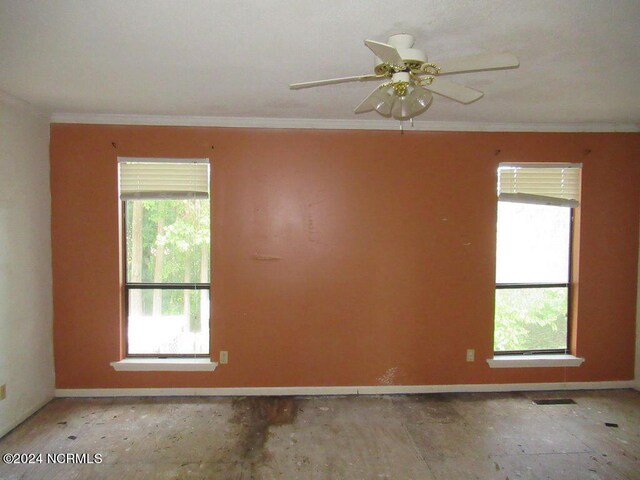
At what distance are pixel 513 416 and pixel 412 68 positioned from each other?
2968 millimetres

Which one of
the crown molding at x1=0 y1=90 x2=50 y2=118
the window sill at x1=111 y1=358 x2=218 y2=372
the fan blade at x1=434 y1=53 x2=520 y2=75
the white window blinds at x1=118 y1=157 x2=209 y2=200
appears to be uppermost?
the crown molding at x1=0 y1=90 x2=50 y2=118

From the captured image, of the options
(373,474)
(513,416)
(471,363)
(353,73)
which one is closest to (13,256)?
(353,73)

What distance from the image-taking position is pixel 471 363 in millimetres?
3248

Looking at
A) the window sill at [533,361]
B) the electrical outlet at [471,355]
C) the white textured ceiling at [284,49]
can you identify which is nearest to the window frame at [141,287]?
the white textured ceiling at [284,49]

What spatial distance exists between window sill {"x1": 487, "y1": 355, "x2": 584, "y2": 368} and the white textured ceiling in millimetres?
2297

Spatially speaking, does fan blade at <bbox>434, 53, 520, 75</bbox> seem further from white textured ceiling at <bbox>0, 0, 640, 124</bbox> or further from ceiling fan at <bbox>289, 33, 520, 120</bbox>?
white textured ceiling at <bbox>0, 0, 640, 124</bbox>

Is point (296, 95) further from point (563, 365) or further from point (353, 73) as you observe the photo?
point (563, 365)

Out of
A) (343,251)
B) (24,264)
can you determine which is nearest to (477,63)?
(343,251)

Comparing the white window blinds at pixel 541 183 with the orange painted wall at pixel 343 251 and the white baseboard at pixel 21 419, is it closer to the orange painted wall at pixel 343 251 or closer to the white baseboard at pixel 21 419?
the orange painted wall at pixel 343 251

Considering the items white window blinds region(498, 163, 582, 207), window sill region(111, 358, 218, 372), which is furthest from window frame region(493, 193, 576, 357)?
window sill region(111, 358, 218, 372)

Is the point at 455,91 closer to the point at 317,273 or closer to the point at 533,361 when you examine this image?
the point at 317,273

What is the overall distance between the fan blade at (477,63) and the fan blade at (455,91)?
0.39 feet

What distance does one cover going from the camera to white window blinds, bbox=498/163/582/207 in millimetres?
3207

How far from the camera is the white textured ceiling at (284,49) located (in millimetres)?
1488
